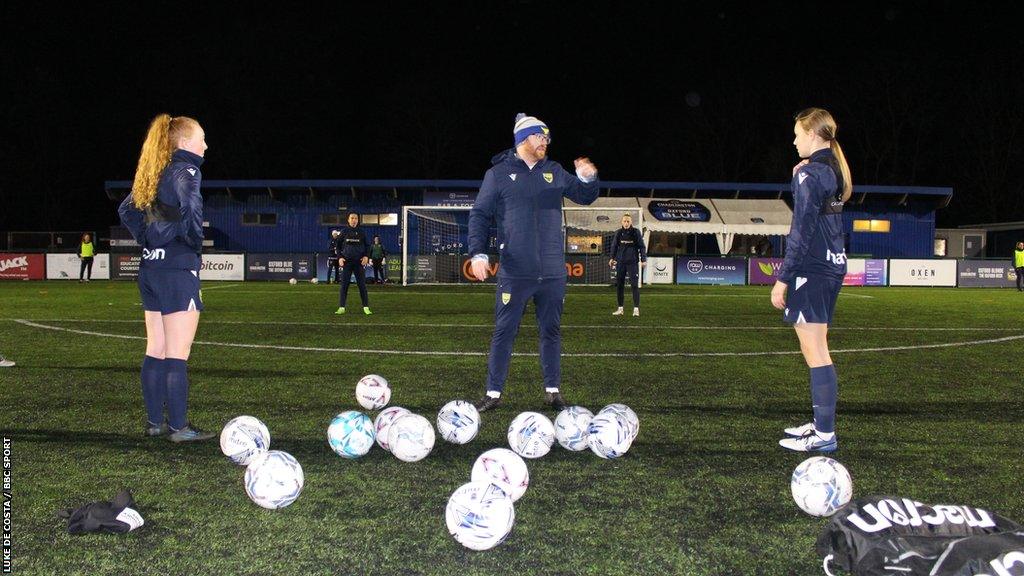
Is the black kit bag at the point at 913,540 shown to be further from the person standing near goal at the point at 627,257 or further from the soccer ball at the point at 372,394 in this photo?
the person standing near goal at the point at 627,257

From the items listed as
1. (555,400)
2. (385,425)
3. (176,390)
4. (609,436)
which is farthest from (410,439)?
(555,400)


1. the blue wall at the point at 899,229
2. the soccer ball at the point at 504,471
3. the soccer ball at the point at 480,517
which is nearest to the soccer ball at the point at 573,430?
the soccer ball at the point at 504,471

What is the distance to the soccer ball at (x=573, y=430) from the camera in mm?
4586

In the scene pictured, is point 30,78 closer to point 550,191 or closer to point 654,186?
point 654,186

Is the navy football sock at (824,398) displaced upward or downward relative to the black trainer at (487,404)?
upward

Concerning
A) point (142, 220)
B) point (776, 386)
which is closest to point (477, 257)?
point (142, 220)

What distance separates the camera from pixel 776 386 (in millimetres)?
7012

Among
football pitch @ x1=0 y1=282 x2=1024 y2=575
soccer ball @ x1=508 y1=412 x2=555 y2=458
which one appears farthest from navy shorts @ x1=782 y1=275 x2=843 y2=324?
soccer ball @ x1=508 y1=412 x2=555 y2=458

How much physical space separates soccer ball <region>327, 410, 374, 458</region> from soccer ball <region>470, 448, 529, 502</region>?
1.06 meters

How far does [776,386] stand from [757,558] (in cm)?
425

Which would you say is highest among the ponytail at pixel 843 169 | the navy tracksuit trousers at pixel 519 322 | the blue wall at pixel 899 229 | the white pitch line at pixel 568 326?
the blue wall at pixel 899 229

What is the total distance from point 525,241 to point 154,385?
2830 mm

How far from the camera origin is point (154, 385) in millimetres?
4848

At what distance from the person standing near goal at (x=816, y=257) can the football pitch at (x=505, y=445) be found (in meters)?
0.37
